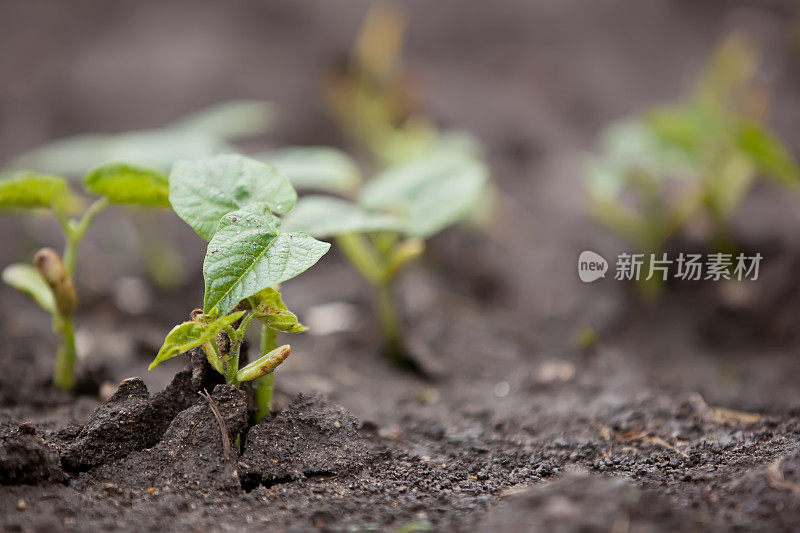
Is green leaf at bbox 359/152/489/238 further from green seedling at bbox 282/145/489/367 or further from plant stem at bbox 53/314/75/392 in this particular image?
plant stem at bbox 53/314/75/392

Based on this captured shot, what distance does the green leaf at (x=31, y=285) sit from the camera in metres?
1.12

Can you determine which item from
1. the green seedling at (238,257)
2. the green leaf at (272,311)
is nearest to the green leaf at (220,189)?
the green seedling at (238,257)

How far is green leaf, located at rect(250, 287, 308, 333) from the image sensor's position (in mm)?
850

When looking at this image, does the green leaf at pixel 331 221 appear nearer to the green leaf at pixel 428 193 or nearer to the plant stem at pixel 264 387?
the green leaf at pixel 428 193

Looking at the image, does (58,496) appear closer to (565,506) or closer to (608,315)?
(565,506)

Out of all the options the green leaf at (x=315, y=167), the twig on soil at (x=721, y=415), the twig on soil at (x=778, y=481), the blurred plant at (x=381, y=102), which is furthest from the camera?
the blurred plant at (x=381, y=102)

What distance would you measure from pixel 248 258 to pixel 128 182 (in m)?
0.29

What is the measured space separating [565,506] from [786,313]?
1.27 metres

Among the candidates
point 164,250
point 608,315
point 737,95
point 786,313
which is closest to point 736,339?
point 786,313

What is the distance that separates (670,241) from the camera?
1.92 meters

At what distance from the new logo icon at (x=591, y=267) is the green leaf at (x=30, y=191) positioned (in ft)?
4.73

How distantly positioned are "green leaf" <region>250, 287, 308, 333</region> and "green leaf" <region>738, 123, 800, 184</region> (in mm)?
1223

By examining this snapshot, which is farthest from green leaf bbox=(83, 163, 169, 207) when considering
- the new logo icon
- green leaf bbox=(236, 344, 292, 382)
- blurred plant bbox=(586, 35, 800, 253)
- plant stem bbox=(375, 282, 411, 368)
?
the new logo icon

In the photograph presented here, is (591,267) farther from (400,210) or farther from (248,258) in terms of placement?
(248,258)
